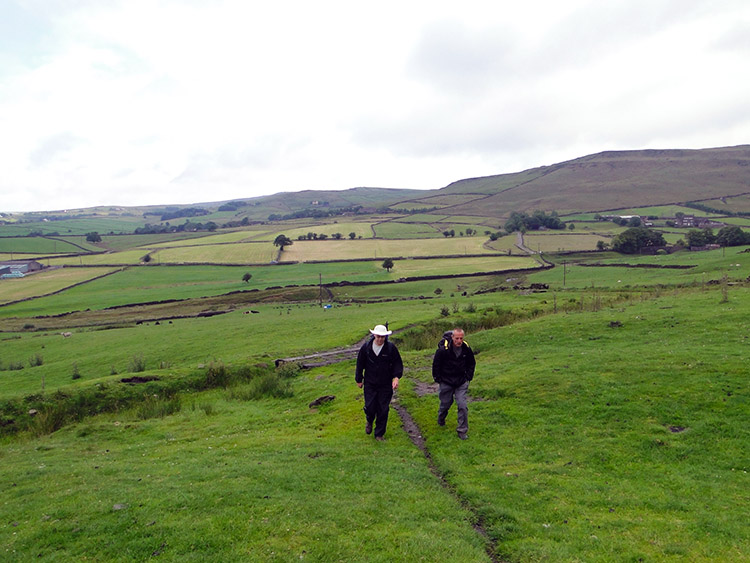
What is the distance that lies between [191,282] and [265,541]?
326 feet

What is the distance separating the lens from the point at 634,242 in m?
97.9

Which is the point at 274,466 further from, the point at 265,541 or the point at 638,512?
the point at 638,512

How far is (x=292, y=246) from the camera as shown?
484 feet

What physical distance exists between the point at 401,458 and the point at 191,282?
96.4 meters

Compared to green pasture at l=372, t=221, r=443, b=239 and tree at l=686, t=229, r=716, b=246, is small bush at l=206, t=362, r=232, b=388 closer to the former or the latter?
tree at l=686, t=229, r=716, b=246

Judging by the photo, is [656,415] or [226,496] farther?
[656,415]

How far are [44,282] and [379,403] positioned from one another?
392ft

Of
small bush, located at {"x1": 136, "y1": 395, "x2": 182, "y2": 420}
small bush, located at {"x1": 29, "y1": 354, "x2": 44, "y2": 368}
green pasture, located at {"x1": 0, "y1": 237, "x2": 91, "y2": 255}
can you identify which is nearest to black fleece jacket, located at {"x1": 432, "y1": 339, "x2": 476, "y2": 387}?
small bush, located at {"x1": 136, "y1": 395, "x2": 182, "y2": 420}

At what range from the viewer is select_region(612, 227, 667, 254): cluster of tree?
98062 millimetres

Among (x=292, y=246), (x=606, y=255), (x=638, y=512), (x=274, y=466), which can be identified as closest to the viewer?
(x=638, y=512)

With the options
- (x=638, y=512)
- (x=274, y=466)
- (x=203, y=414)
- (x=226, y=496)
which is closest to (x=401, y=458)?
(x=274, y=466)

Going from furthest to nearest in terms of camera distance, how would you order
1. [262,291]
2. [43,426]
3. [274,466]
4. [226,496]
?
[262,291] < [43,426] < [274,466] < [226,496]

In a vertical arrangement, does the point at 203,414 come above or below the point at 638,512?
below

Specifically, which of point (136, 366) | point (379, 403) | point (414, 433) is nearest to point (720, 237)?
point (414, 433)
